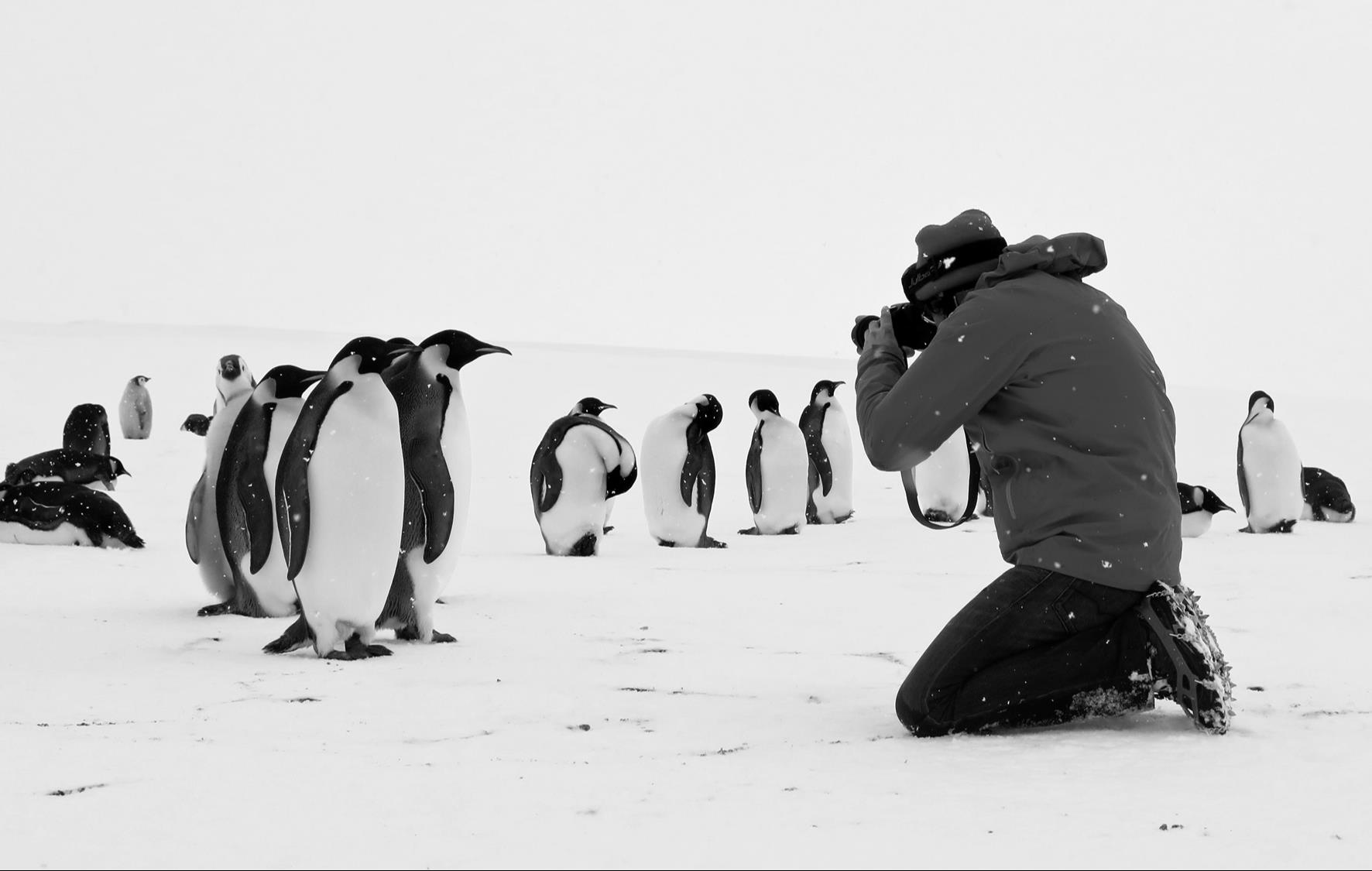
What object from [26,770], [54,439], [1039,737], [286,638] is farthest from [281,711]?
[54,439]

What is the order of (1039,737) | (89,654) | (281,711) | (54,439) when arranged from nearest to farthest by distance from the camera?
(1039,737)
(281,711)
(89,654)
(54,439)

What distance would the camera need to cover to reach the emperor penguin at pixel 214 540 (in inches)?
208

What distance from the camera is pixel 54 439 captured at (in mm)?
14508

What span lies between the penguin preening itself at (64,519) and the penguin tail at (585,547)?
8.60 ft

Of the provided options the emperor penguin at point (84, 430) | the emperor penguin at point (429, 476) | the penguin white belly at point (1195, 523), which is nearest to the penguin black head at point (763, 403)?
the penguin white belly at point (1195, 523)

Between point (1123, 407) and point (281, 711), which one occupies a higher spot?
point (1123, 407)

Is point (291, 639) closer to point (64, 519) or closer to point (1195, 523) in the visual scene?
point (64, 519)

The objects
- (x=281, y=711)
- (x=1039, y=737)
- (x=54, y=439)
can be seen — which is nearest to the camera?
(x=1039, y=737)

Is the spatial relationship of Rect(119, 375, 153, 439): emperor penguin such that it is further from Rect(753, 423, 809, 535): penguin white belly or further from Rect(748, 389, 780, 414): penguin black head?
Rect(753, 423, 809, 535): penguin white belly

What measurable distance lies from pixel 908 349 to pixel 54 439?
1352 cm

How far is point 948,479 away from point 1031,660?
878 cm

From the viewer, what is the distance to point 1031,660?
9.50ft

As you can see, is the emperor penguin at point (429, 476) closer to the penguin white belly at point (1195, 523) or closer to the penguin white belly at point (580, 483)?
the penguin white belly at point (580, 483)

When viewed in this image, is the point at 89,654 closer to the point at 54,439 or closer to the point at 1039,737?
the point at 1039,737
